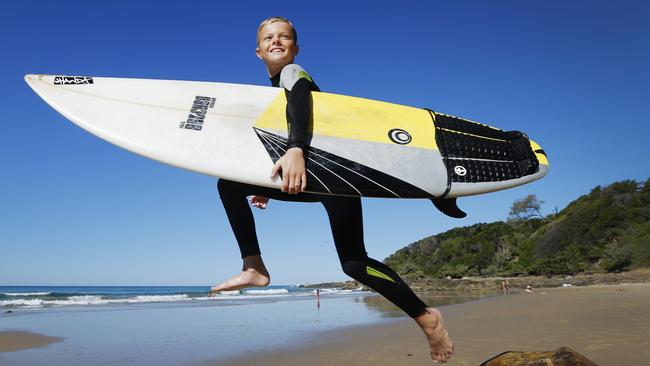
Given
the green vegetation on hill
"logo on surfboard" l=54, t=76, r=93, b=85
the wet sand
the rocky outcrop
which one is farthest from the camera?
the green vegetation on hill

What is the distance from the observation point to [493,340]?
24.5 ft

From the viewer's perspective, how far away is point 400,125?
195cm

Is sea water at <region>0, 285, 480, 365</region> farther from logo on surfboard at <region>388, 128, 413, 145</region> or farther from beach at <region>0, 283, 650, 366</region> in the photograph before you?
logo on surfboard at <region>388, 128, 413, 145</region>

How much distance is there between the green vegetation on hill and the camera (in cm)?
2972

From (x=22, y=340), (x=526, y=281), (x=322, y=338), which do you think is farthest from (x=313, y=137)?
(x=526, y=281)

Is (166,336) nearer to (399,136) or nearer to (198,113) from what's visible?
(198,113)

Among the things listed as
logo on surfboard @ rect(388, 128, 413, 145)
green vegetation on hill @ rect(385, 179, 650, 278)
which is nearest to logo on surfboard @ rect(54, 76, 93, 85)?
logo on surfboard @ rect(388, 128, 413, 145)

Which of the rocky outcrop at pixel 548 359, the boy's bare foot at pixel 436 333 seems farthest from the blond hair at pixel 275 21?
the rocky outcrop at pixel 548 359

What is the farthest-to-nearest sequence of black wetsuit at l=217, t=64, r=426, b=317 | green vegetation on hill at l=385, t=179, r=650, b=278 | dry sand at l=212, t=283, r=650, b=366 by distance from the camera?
green vegetation on hill at l=385, t=179, r=650, b=278
dry sand at l=212, t=283, r=650, b=366
black wetsuit at l=217, t=64, r=426, b=317

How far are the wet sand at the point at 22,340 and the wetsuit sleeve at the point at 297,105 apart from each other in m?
8.92

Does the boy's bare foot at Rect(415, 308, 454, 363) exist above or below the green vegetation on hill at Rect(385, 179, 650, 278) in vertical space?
below

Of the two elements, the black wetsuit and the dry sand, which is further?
the dry sand

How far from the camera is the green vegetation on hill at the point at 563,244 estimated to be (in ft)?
97.5

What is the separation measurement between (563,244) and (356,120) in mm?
39096
